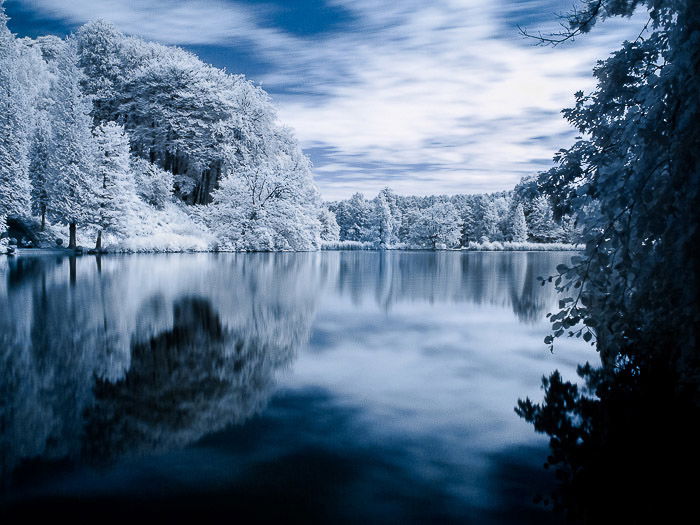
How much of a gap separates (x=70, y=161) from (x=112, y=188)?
116 inches

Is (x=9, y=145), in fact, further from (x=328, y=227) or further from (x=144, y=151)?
(x=328, y=227)

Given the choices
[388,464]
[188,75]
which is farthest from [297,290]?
[188,75]

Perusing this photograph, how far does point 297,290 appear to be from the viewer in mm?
15398

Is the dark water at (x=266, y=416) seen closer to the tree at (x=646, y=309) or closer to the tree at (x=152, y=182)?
the tree at (x=646, y=309)

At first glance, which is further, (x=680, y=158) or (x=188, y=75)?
(x=188, y=75)

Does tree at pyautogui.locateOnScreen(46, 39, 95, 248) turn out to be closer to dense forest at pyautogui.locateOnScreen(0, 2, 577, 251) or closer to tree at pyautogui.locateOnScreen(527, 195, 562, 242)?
dense forest at pyautogui.locateOnScreen(0, 2, 577, 251)

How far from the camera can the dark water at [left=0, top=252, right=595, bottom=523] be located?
3.16 meters

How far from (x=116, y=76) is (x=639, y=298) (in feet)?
177

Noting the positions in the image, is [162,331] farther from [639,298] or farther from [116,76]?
[116,76]

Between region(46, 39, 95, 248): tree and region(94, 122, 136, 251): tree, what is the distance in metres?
0.55

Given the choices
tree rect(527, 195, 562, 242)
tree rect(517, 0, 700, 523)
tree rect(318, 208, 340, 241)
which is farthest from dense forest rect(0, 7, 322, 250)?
tree rect(527, 195, 562, 242)

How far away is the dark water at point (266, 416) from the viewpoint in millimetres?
3156

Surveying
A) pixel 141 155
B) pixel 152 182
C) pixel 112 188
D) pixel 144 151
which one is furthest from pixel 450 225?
pixel 112 188

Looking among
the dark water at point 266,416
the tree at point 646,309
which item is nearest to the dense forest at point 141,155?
the dark water at point 266,416
